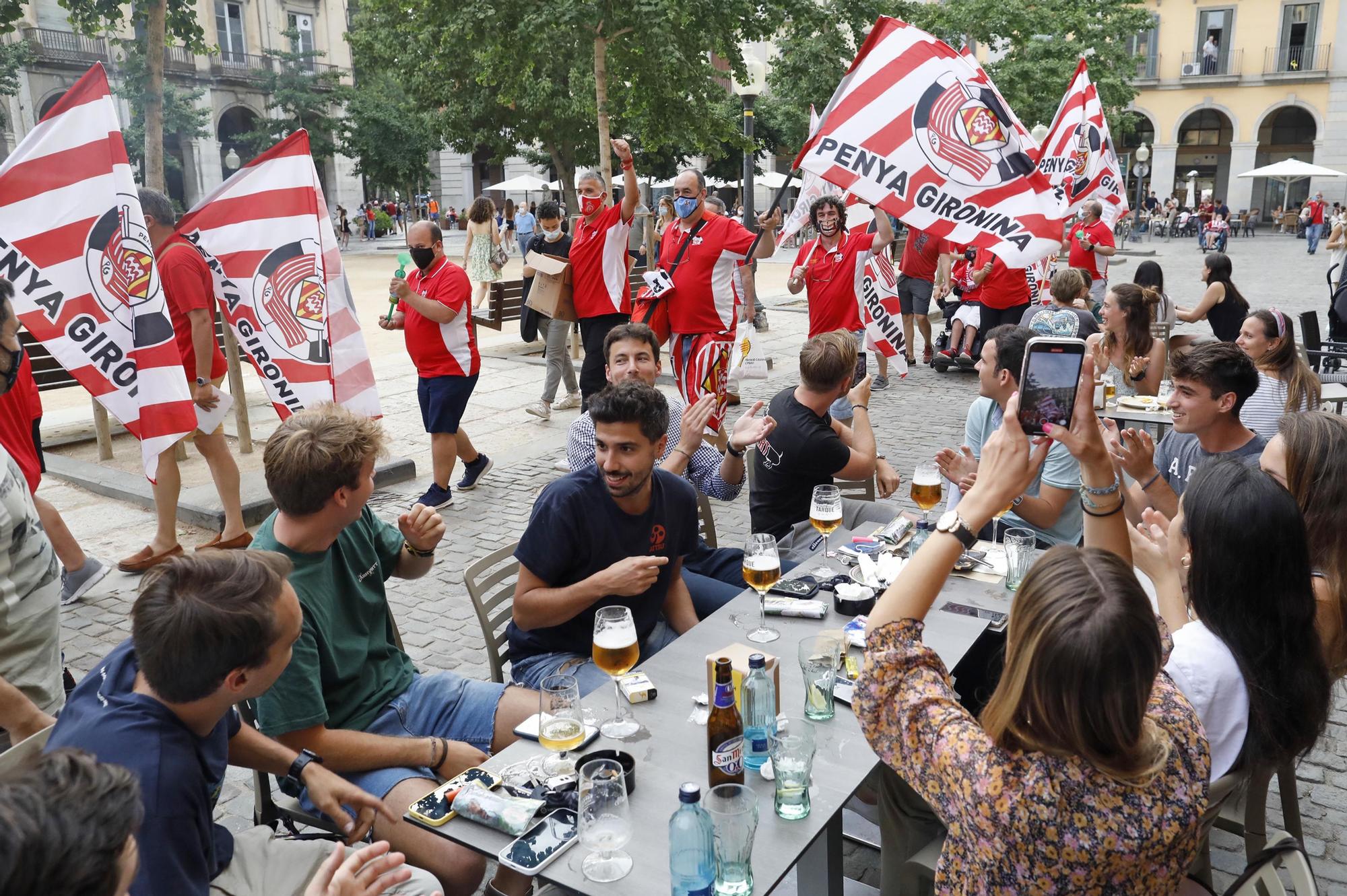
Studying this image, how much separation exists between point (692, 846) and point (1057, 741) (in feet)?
2.62

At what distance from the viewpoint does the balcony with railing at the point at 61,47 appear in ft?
125

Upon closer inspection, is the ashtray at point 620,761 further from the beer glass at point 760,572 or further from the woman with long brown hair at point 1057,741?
the beer glass at point 760,572

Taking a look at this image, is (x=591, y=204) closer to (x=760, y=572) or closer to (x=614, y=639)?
(x=760, y=572)

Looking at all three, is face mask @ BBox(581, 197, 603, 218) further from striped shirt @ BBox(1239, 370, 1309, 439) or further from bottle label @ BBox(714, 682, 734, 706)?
bottle label @ BBox(714, 682, 734, 706)

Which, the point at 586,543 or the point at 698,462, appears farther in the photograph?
the point at 698,462

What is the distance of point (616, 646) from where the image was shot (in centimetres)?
279

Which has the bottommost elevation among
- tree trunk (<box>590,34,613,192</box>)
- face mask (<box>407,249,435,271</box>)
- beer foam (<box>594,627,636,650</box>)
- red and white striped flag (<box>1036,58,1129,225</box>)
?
beer foam (<box>594,627,636,650</box>)

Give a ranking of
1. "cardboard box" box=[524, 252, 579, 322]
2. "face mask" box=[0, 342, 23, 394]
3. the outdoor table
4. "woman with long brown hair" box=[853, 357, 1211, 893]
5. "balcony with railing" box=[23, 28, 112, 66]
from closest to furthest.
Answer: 1. "woman with long brown hair" box=[853, 357, 1211, 893]
2. the outdoor table
3. "face mask" box=[0, 342, 23, 394]
4. "cardboard box" box=[524, 252, 579, 322]
5. "balcony with railing" box=[23, 28, 112, 66]

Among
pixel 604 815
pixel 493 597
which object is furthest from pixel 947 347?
pixel 604 815

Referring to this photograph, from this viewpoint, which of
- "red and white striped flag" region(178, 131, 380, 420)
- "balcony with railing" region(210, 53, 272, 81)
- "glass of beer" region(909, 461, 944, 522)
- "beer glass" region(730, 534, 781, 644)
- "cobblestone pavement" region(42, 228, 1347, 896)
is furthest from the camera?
"balcony with railing" region(210, 53, 272, 81)

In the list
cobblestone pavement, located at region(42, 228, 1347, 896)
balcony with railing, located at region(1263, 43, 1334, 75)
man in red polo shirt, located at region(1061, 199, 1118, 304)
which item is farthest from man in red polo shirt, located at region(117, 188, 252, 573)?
balcony with railing, located at region(1263, 43, 1334, 75)

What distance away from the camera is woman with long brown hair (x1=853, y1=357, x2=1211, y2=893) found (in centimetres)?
175

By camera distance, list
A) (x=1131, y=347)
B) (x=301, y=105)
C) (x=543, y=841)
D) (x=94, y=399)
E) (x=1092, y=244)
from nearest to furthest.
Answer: (x=543, y=841), (x=1131, y=347), (x=94, y=399), (x=1092, y=244), (x=301, y=105)

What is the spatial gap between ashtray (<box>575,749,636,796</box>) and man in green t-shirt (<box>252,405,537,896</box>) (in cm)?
48
